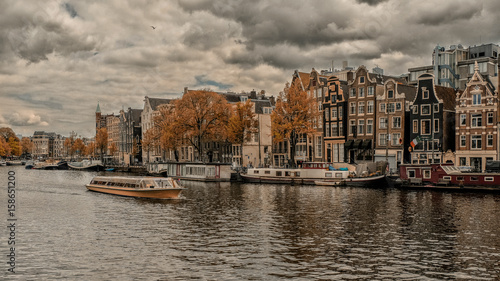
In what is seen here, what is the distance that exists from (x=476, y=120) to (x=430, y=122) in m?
7.65

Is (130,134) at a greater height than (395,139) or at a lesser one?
greater

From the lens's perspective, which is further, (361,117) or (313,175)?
(361,117)

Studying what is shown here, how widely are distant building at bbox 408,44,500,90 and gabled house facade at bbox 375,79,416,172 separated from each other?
3476cm

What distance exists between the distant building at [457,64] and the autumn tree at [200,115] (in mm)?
Result: 52325

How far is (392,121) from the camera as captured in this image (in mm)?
89688

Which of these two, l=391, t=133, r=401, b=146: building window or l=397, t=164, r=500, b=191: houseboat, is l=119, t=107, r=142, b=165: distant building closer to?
l=391, t=133, r=401, b=146: building window

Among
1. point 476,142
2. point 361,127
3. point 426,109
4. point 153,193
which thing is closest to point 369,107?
point 361,127

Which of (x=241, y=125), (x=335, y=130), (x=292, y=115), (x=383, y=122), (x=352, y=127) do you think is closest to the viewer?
(x=292, y=115)

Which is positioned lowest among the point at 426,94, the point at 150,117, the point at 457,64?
the point at 426,94

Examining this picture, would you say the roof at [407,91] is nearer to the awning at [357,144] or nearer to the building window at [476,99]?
the awning at [357,144]

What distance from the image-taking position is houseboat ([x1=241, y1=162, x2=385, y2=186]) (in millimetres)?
74938

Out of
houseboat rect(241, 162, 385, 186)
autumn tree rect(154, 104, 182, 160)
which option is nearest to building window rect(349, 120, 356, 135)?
houseboat rect(241, 162, 385, 186)

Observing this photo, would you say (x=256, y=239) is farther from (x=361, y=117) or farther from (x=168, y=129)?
(x=168, y=129)

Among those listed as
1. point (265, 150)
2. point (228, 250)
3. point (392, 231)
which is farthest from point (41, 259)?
point (265, 150)
